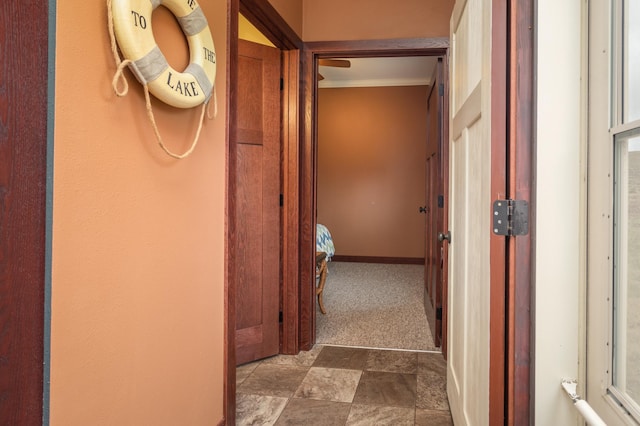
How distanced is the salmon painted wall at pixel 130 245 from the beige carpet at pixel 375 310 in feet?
5.21

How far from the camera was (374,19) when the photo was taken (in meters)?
2.85

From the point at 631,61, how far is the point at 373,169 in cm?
549

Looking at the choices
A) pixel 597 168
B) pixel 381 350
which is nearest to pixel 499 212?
pixel 597 168

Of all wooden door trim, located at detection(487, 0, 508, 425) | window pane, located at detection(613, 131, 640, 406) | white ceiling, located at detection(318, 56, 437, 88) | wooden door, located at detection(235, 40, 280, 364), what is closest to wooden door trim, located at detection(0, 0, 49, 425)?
wooden door trim, located at detection(487, 0, 508, 425)

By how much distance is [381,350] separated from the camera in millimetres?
2848

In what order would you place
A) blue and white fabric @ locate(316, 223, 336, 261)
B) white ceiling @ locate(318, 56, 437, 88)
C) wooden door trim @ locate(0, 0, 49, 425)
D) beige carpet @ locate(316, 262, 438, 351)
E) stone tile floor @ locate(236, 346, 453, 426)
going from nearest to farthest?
wooden door trim @ locate(0, 0, 49, 425) → stone tile floor @ locate(236, 346, 453, 426) → beige carpet @ locate(316, 262, 438, 351) → blue and white fabric @ locate(316, 223, 336, 261) → white ceiling @ locate(318, 56, 437, 88)

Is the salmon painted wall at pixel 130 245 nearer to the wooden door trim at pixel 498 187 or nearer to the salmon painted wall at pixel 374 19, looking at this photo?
the wooden door trim at pixel 498 187

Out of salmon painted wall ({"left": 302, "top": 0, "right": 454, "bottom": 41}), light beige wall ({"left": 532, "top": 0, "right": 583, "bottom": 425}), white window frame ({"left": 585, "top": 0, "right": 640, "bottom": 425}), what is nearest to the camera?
white window frame ({"left": 585, "top": 0, "right": 640, "bottom": 425})

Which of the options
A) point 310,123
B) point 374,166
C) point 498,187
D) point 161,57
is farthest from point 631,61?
point 374,166

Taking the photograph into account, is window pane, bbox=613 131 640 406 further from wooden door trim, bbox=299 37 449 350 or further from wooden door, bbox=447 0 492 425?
wooden door trim, bbox=299 37 449 350

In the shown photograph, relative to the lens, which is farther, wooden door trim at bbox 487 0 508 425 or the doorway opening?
the doorway opening

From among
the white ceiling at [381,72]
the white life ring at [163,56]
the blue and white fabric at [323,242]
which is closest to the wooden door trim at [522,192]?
the white life ring at [163,56]

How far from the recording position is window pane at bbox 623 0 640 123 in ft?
2.66

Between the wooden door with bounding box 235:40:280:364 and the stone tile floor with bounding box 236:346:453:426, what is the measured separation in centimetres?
24
